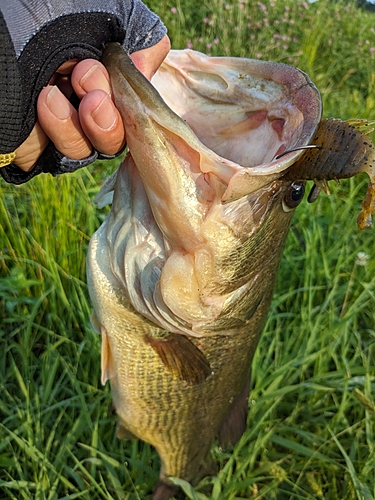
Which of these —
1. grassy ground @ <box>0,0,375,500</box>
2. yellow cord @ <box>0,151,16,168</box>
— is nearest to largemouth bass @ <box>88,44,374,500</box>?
yellow cord @ <box>0,151,16,168</box>

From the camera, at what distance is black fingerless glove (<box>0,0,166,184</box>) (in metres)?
0.84

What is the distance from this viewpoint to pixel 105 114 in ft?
3.00

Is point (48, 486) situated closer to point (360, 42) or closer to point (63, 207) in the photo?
point (63, 207)

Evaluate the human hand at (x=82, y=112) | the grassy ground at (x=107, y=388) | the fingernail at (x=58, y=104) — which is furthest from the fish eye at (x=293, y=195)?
the grassy ground at (x=107, y=388)

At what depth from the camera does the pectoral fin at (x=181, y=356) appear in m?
1.29

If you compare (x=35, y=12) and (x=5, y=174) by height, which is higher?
(x=35, y=12)

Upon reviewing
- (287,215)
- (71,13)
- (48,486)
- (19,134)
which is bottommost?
(48,486)

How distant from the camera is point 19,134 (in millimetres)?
943

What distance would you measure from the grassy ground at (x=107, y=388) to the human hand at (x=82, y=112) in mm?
900

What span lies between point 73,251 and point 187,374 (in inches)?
31.9

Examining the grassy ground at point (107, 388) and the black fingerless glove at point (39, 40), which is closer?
the black fingerless glove at point (39, 40)

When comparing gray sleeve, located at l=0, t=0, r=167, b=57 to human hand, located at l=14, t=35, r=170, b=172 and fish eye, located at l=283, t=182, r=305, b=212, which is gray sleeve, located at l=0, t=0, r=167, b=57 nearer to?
human hand, located at l=14, t=35, r=170, b=172

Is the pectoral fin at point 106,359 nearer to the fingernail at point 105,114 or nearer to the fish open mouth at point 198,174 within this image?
the fish open mouth at point 198,174

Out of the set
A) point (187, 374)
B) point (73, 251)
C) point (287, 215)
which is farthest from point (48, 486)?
point (287, 215)
